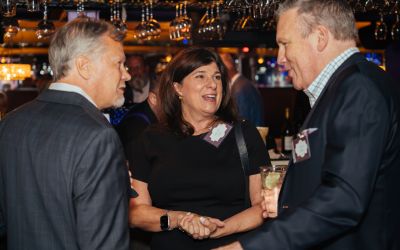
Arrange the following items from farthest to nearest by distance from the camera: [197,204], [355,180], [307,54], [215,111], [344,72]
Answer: [215,111] < [197,204] < [307,54] < [344,72] < [355,180]

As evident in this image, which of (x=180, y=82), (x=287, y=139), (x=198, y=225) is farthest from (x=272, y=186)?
(x=287, y=139)

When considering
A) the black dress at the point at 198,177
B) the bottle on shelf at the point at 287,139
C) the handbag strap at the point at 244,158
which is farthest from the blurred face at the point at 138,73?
the handbag strap at the point at 244,158

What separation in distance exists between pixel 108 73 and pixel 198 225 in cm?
98

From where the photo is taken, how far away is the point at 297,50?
213 centimetres

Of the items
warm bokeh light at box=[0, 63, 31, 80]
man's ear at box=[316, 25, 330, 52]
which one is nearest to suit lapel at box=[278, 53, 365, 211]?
man's ear at box=[316, 25, 330, 52]

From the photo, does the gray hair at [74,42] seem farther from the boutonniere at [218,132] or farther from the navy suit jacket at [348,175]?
the boutonniere at [218,132]

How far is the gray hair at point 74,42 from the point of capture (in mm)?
2172

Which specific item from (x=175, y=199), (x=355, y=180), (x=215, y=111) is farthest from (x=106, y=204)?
(x=215, y=111)

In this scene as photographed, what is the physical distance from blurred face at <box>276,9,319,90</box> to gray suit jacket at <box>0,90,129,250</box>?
2.23 feet

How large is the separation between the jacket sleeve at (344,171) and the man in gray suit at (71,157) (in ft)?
1.84

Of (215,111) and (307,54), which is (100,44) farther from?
(215,111)

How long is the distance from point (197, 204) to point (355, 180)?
4.31ft

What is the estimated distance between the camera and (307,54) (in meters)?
2.11

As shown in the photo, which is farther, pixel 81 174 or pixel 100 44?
pixel 100 44
